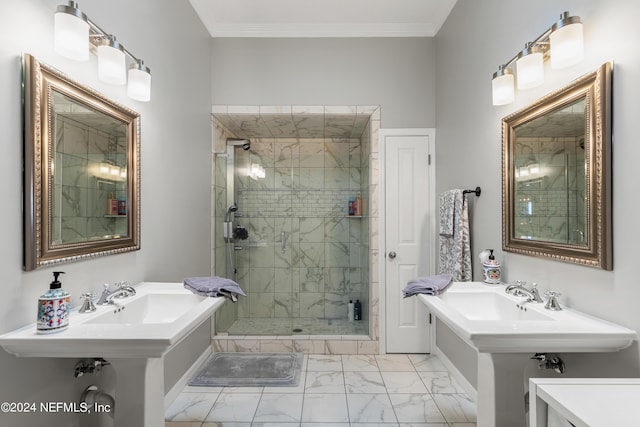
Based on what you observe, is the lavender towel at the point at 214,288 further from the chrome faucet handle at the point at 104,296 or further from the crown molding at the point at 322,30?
the crown molding at the point at 322,30

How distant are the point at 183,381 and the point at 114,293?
4.14 feet

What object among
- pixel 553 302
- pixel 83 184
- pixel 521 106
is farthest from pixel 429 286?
pixel 83 184

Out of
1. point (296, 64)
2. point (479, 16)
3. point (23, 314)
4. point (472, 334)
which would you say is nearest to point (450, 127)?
point (479, 16)

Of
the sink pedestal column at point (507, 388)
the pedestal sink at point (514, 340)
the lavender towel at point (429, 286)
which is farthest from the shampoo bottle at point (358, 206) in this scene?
the sink pedestal column at point (507, 388)

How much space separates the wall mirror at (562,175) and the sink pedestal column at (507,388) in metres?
0.49

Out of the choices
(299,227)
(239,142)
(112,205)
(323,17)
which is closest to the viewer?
(112,205)

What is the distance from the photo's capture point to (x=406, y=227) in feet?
10.0

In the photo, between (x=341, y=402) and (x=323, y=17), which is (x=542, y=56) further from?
(x=341, y=402)

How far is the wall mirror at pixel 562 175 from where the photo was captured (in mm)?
1251

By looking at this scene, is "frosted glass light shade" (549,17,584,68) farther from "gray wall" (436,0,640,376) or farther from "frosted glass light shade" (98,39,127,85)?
"frosted glass light shade" (98,39,127,85)

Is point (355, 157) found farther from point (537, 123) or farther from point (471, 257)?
point (537, 123)

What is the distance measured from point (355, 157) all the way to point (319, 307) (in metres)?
1.86

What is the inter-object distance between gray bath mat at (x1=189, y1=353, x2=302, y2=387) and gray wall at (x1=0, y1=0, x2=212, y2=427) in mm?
793

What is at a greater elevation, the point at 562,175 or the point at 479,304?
the point at 562,175
